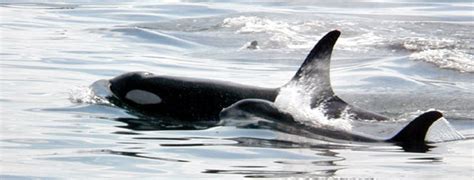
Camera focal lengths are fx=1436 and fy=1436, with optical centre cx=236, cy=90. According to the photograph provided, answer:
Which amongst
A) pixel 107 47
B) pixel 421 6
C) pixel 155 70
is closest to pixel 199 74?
pixel 155 70

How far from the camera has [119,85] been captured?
36.3 ft

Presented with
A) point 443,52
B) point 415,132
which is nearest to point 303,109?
point 415,132

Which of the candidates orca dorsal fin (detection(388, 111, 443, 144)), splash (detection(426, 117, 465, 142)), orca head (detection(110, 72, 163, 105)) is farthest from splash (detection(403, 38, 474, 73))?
orca dorsal fin (detection(388, 111, 443, 144))

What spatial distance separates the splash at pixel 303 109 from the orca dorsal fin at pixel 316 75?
0.05 metres

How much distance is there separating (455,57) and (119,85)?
4.83m

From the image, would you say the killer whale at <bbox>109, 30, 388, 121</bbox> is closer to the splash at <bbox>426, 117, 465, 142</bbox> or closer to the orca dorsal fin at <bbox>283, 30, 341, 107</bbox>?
the orca dorsal fin at <bbox>283, 30, 341, 107</bbox>

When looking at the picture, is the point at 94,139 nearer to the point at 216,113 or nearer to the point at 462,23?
the point at 216,113

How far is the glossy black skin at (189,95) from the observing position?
34.4 ft

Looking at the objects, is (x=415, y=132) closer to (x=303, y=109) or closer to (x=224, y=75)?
(x=303, y=109)

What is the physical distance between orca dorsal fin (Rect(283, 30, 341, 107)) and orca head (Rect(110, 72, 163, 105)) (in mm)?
1109

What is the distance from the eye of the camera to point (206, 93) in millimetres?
10633

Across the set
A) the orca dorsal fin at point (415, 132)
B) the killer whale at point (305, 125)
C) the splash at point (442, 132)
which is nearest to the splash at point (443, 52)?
the splash at point (442, 132)

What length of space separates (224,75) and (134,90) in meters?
2.95

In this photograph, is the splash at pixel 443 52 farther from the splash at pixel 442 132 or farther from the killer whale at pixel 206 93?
the splash at pixel 442 132
